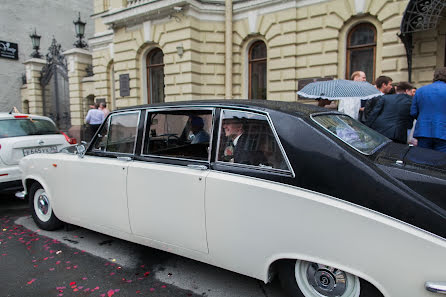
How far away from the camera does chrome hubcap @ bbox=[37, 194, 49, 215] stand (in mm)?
4207

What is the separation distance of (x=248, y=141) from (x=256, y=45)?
31.0ft

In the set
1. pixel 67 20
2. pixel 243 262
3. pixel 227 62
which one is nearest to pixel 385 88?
pixel 243 262

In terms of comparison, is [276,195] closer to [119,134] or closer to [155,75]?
[119,134]

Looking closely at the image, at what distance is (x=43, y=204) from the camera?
4.22m

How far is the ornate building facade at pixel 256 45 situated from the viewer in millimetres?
8289

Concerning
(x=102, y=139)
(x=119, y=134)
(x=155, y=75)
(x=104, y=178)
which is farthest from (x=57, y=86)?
(x=104, y=178)

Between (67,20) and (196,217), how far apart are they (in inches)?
990

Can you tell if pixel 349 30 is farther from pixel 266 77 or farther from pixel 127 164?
pixel 127 164

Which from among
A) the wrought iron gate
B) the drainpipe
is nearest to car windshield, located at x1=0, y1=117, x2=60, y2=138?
the drainpipe

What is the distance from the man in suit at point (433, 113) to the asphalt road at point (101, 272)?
114 inches

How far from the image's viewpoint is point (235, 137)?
2641mm

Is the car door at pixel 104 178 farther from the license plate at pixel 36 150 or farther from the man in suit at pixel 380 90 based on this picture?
the man in suit at pixel 380 90

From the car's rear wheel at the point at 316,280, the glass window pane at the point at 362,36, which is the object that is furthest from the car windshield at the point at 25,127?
the glass window pane at the point at 362,36

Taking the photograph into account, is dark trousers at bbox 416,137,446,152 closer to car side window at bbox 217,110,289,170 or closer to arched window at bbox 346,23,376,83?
car side window at bbox 217,110,289,170
